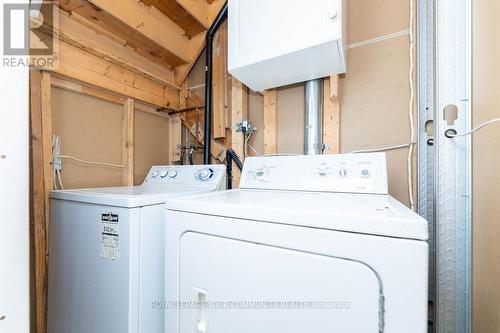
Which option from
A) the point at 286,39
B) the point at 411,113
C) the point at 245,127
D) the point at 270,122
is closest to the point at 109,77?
the point at 245,127

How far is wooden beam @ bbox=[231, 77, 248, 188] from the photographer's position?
209 cm

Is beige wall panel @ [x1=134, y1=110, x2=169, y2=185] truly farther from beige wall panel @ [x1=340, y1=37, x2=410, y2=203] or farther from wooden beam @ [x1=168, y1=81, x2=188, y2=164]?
beige wall panel @ [x1=340, y1=37, x2=410, y2=203]

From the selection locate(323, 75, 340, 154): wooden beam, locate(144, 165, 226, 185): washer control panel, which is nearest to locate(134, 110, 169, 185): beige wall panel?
locate(144, 165, 226, 185): washer control panel

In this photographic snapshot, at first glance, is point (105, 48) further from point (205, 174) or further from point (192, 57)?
point (205, 174)

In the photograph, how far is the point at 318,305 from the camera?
30.1 inches

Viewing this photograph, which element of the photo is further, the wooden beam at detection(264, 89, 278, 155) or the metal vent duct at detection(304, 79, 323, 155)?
the wooden beam at detection(264, 89, 278, 155)

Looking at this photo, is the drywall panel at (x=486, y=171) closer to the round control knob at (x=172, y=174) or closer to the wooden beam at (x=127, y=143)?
the round control knob at (x=172, y=174)

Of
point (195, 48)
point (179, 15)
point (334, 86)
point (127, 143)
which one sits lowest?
point (127, 143)

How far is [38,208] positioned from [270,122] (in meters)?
1.62

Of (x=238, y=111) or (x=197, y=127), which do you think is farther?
(x=197, y=127)

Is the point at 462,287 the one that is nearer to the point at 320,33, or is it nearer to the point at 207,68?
the point at 320,33

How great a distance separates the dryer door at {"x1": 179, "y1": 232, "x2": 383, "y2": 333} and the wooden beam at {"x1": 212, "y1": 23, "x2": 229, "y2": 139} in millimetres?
1369

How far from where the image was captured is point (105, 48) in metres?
1.93

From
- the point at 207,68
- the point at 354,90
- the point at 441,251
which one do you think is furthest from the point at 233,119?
the point at 441,251
